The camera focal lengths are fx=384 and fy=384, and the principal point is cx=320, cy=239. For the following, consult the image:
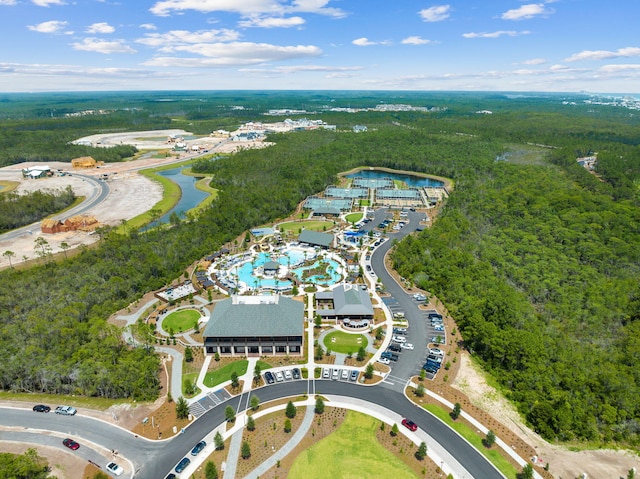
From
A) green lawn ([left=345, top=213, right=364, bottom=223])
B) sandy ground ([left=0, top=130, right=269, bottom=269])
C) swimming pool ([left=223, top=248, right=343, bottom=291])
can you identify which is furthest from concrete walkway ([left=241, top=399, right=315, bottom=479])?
sandy ground ([left=0, top=130, right=269, bottom=269])

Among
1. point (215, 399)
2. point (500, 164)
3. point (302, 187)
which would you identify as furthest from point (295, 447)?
point (500, 164)

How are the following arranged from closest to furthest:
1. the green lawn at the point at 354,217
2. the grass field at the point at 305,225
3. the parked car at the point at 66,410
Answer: the parked car at the point at 66,410
the grass field at the point at 305,225
the green lawn at the point at 354,217

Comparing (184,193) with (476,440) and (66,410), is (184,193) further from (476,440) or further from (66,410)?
(476,440)

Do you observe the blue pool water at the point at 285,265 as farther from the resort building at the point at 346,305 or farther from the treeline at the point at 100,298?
the treeline at the point at 100,298

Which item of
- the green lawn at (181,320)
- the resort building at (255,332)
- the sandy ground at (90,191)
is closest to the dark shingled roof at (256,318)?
the resort building at (255,332)

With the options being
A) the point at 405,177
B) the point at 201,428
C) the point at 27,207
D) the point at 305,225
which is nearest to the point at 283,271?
the point at 305,225

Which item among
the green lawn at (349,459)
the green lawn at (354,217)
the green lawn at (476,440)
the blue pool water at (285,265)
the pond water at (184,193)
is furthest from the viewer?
the pond water at (184,193)
